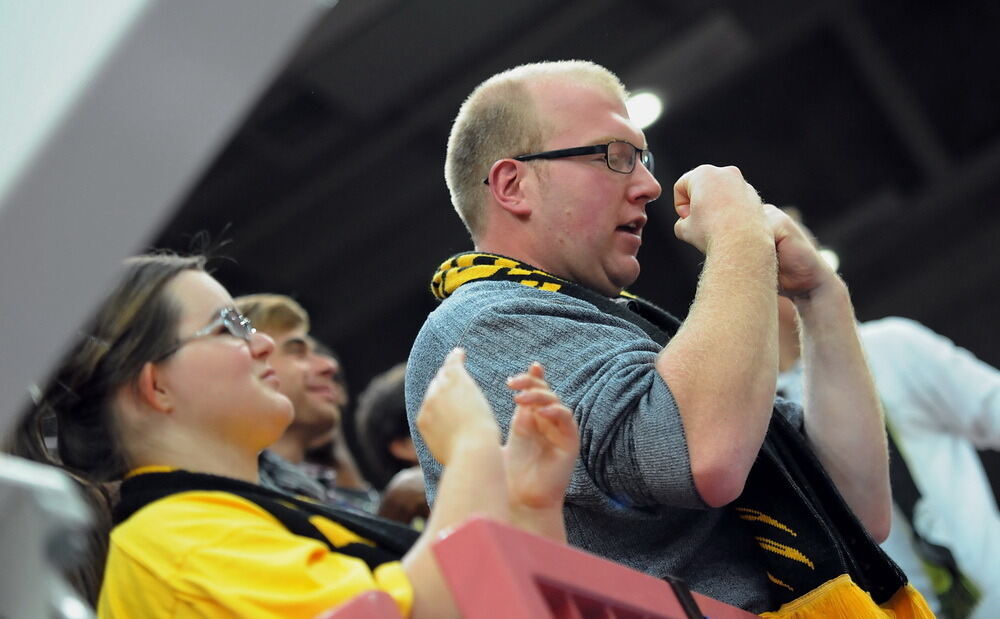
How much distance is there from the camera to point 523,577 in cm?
90

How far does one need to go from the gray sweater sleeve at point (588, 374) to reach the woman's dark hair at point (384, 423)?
1.55m

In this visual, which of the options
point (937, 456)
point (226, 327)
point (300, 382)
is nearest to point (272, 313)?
point (300, 382)

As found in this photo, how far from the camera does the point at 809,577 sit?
1367mm

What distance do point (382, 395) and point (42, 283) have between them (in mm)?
2698

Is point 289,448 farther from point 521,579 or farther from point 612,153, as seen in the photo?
point 521,579

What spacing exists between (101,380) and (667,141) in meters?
5.02

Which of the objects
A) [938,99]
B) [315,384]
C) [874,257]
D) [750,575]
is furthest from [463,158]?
[874,257]

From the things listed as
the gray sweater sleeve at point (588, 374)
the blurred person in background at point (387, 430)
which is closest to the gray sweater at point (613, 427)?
the gray sweater sleeve at point (588, 374)

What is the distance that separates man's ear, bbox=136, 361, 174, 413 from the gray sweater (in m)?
0.36

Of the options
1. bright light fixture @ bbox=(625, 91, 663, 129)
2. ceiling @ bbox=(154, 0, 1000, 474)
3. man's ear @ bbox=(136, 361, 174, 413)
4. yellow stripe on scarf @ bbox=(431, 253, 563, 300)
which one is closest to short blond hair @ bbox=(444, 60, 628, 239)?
yellow stripe on scarf @ bbox=(431, 253, 563, 300)

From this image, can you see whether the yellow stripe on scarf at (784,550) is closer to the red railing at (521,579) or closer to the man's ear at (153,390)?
the red railing at (521,579)

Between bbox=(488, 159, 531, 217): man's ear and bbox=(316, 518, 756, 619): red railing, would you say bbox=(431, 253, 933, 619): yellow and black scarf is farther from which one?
bbox=(316, 518, 756, 619): red railing

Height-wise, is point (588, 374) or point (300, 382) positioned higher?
point (588, 374)

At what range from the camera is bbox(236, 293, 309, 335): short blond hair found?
2.87 m
